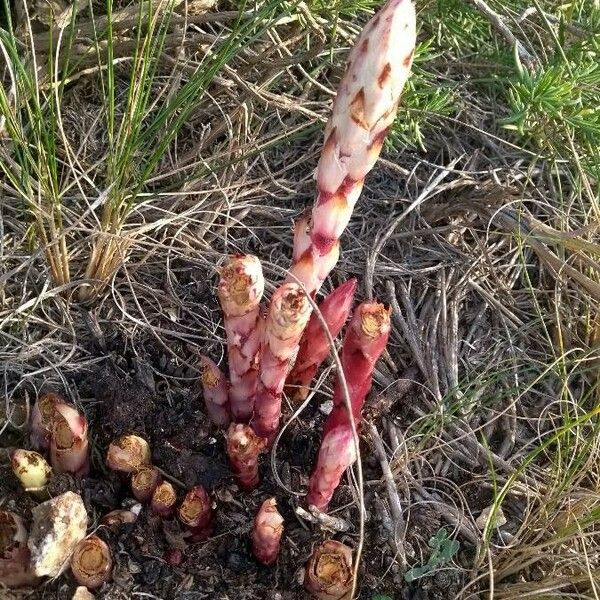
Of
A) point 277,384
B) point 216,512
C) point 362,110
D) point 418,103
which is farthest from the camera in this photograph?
point 418,103

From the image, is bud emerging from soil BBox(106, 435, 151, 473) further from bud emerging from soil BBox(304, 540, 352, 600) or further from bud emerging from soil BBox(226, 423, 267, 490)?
bud emerging from soil BBox(304, 540, 352, 600)

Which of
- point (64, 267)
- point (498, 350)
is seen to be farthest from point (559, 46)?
point (64, 267)

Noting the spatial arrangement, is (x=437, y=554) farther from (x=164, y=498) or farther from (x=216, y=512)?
(x=164, y=498)

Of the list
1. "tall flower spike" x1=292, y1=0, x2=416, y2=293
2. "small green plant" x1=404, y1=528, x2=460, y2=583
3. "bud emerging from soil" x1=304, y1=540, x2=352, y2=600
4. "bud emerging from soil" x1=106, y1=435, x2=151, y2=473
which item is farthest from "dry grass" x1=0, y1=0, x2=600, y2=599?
"tall flower spike" x1=292, y1=0, x2=416, y2=293

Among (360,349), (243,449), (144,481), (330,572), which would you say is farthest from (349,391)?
(144,481)

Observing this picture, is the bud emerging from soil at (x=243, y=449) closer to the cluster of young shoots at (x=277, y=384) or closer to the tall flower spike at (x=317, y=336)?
the cluster of young shoots at (x=277, y=384)

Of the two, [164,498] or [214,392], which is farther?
[214,392]

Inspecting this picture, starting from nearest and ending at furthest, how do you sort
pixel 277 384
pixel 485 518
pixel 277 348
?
pixel 277 348
pixel 277 384
pixel 485 518
